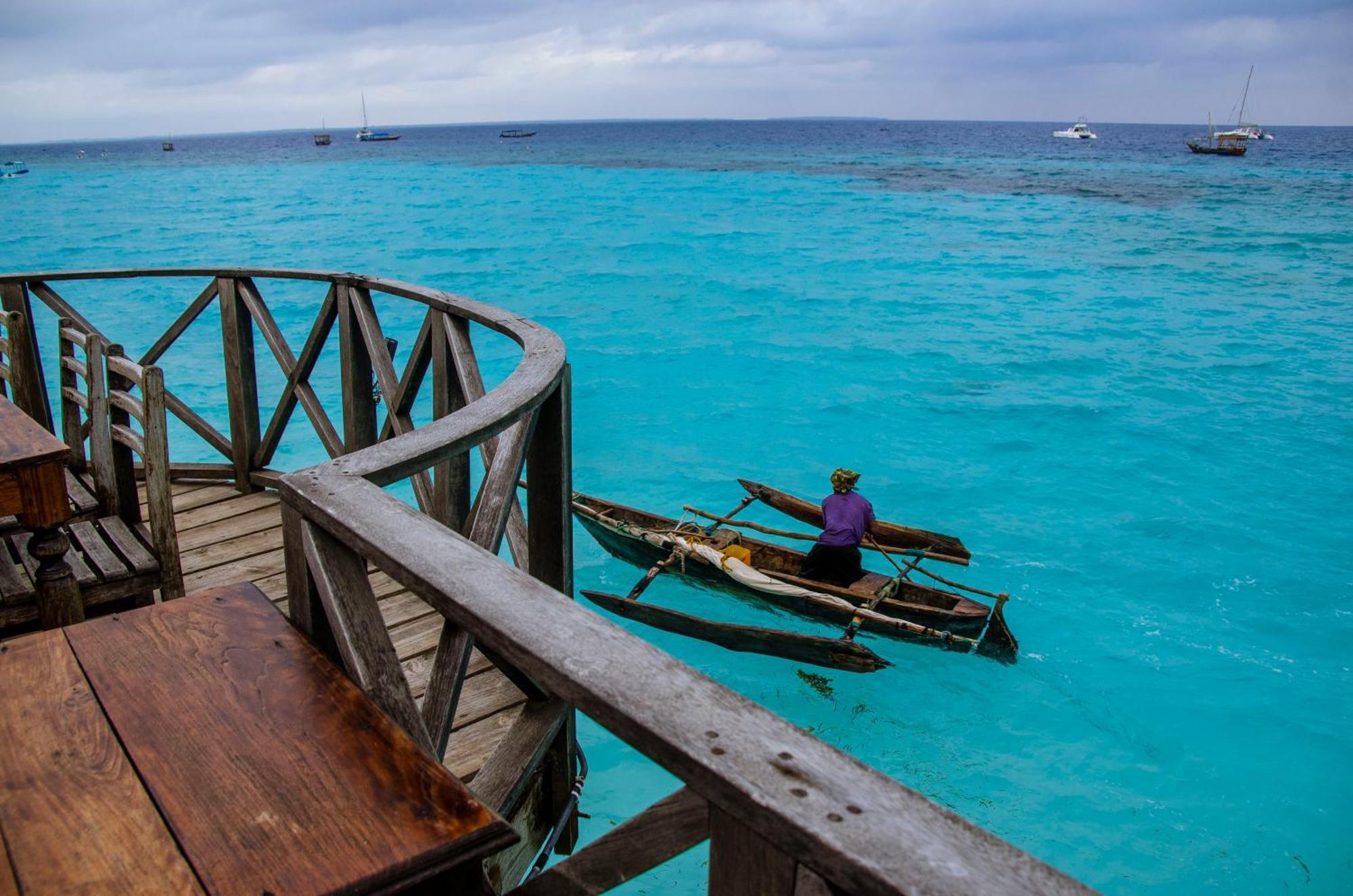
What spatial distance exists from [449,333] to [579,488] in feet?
42.5

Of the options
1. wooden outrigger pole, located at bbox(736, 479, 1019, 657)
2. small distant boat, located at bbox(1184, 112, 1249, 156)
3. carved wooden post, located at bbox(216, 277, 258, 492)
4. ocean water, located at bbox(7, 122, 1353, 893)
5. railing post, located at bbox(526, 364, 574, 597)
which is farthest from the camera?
small distant boat, located at bbox(1184, 112, 1249, 156)

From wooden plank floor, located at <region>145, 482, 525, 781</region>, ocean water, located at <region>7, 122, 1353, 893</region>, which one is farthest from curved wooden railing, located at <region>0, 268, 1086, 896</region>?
ocean water, located at <region>7, 122, 1353, 893</region>

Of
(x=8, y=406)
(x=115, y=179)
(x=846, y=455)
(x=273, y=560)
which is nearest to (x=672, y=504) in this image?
(x=846, y=455)

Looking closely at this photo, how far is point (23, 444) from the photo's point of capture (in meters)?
2.94

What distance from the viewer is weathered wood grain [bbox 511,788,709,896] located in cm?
118

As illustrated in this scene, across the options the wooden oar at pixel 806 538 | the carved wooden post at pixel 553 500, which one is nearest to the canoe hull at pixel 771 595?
the wooden oar at pixel 806 538

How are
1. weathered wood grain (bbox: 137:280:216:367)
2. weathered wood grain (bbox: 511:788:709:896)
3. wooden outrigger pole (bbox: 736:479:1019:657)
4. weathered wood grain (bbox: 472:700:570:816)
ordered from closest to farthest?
1. weathered wood grain (bbox: 511:788:709:896)
2. weathered wood grain (bbox: 472:700:570:816)
3. weathered wood grain (bbox: 137:280:216:367)
4. wooden outrigger pole (bbox: 736:479:1019:657)

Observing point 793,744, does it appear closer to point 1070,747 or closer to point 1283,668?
point 1070,747

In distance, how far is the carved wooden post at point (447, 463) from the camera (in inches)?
139

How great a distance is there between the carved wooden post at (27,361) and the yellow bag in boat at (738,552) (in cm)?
558

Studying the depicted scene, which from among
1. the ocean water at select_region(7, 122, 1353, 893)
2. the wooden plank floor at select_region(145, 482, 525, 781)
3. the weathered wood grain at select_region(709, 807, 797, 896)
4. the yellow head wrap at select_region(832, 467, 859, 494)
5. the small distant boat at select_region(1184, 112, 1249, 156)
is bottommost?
the ocean water at select_region(7, 122, 1353, 893)

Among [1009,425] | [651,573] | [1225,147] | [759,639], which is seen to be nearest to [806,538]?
[759,639]

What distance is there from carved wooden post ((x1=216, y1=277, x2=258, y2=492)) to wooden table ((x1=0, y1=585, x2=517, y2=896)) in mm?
3204

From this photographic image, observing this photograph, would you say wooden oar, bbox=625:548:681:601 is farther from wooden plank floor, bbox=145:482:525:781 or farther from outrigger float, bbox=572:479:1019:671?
wooden plank floor, bbox=145:482:525:781
